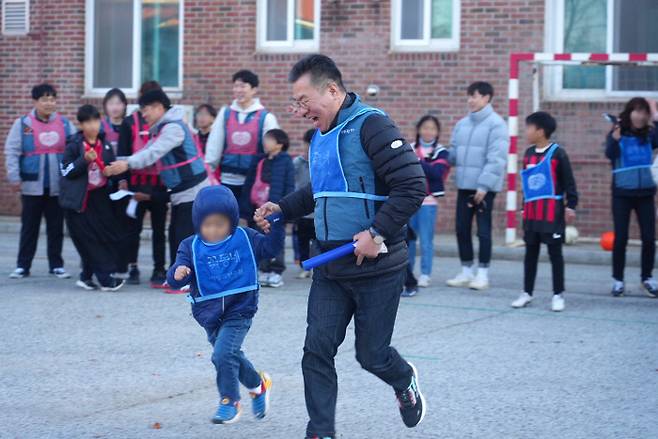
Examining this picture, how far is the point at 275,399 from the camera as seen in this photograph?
6496mm

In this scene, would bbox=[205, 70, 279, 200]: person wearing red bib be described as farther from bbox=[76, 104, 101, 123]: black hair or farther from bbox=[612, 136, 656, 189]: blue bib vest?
bbox=[612, 136, 656, 189]: blue bib vest

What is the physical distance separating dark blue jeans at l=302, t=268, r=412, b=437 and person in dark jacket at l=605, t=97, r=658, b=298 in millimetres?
5865

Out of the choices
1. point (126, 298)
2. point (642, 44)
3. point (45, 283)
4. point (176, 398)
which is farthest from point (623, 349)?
point (642, 44)

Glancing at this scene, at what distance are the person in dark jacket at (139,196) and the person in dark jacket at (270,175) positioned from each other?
78cm

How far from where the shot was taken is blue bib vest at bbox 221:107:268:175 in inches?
439

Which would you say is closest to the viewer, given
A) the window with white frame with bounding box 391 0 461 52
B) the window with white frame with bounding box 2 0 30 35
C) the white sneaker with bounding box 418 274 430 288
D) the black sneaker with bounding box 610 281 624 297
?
the black sneaker with bounding box 610 281 624 297

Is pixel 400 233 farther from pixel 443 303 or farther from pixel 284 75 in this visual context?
pixel 284 75

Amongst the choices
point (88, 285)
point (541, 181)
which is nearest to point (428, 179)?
point (541, 181)

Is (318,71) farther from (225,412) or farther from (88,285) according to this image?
(88,285)

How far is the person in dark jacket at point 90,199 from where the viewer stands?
10.6 m

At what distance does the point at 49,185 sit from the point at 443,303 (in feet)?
13.3

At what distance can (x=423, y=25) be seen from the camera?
54.2 ft

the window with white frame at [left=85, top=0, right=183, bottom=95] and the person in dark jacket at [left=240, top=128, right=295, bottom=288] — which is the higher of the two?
the window with white frame at [left=85, top=0, right=183, bottom=95]

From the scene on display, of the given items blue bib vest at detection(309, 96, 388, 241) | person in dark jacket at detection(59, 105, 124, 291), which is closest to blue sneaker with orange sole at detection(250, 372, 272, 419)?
blue bib vest at detection(309, 96, 388, 241)
